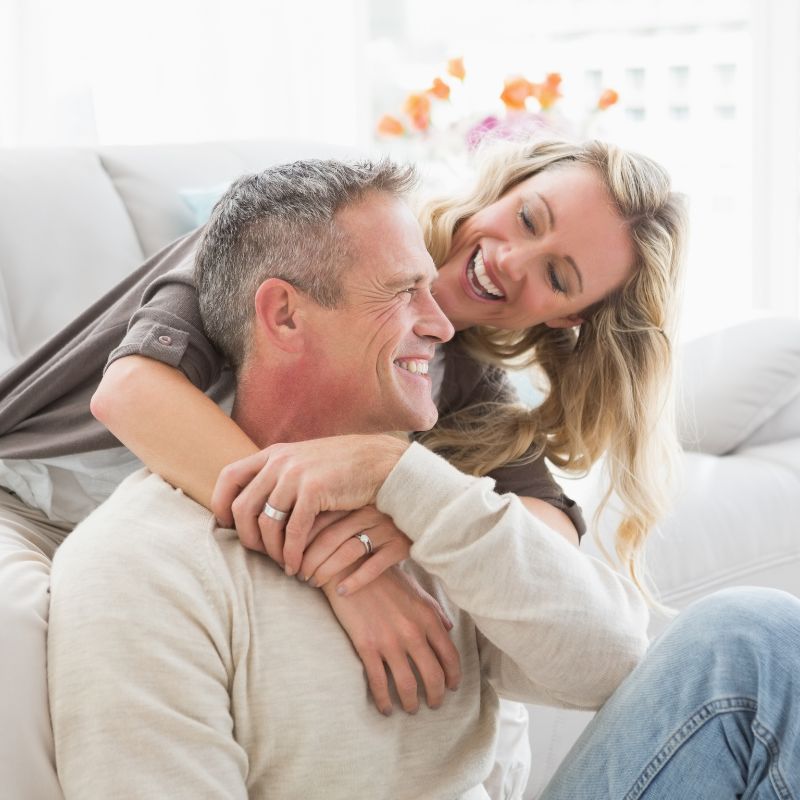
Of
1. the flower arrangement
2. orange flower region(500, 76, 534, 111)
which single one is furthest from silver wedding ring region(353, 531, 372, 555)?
orange flower region(500, 76, 534, 111)

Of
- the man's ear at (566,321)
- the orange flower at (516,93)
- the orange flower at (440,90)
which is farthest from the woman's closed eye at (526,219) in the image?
the orange flower at (440,90)

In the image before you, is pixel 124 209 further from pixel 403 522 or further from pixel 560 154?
pixel 403 522

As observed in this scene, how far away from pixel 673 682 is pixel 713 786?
104mm

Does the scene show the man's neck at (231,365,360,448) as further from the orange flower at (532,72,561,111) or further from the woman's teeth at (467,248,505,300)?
the orange flower at (532,72,561,111)

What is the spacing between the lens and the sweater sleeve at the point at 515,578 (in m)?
1.09

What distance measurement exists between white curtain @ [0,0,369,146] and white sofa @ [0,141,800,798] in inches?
36.0

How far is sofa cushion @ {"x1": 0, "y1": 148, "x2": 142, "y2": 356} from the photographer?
6.53ft

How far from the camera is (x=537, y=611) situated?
1085 mm

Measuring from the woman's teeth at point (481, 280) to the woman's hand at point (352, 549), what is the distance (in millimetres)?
643

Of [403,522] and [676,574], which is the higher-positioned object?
[403,522]

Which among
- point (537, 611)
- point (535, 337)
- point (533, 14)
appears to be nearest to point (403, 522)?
point (537, 611)

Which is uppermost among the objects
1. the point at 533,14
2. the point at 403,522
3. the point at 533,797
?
the point at 533,14

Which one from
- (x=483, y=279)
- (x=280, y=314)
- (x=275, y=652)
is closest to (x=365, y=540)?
(x=275, y=652)

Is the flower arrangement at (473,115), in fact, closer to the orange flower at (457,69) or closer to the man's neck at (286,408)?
the orange flower at (457,69)
